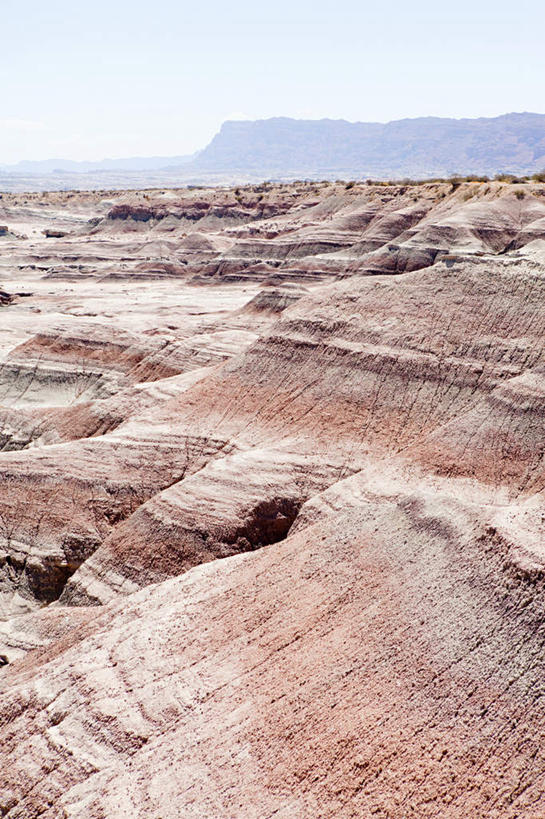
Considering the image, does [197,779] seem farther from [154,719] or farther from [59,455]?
[59,455]

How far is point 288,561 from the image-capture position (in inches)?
621

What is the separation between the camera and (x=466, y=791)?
1036cm

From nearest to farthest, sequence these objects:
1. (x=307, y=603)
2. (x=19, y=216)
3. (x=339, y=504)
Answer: (x=307, y=603), (x=339, y=504), (x=19, y=216)

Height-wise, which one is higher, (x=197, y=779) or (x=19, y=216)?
(x=19, y=216)

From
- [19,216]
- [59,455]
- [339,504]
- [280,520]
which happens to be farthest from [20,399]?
[19,216]

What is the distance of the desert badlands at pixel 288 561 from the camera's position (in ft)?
36.8

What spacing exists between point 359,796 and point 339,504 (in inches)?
301

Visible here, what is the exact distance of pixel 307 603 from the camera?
47.0 feet

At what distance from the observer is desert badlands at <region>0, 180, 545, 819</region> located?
1123cm

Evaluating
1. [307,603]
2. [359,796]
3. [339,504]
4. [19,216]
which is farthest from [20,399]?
[19,216]

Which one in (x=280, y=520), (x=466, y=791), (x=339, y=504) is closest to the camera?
(x=466, y=791)

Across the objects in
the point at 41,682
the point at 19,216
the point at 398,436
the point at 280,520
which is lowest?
the point at 41,682

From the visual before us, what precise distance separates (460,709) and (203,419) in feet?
49.4

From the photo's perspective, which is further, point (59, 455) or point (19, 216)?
point (19, 216)
